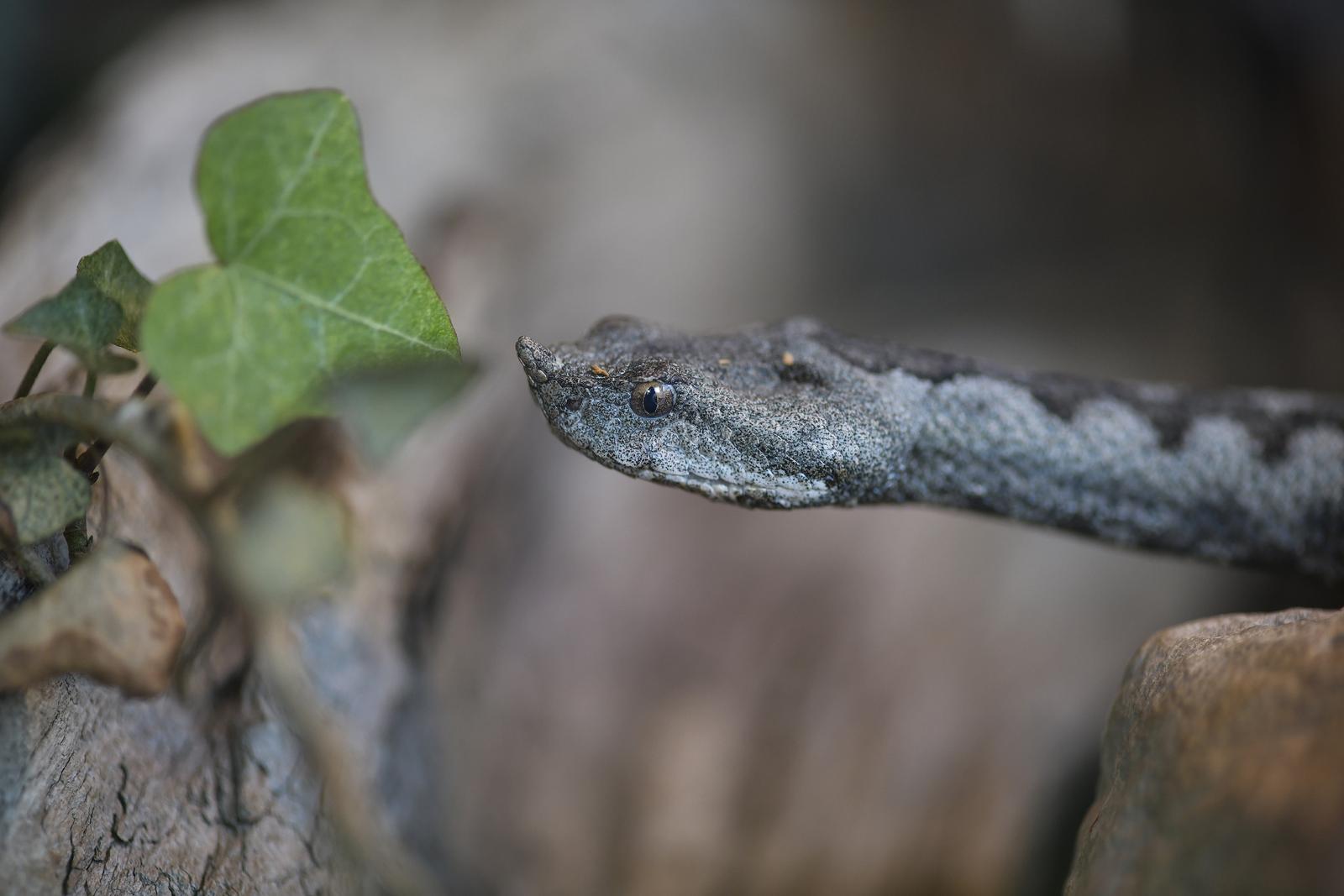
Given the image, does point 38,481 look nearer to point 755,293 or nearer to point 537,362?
point 537,362

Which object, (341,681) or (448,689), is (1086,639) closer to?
(448,689)

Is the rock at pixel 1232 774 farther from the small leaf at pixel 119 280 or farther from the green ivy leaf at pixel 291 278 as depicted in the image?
the small leaf at pixel 119 280

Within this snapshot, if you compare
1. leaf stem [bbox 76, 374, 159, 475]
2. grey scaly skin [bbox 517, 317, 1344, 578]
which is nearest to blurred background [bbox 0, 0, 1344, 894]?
leaf stem [bbox 76, 374, 159, 475]

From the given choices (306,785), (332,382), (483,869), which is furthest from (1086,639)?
(332,382)

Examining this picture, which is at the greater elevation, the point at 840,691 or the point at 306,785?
the point at 840,691

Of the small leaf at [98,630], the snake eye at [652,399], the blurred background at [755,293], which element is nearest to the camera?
the small leaf at [98,630]

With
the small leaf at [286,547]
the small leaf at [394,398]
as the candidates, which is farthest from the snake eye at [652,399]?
the small leaf at [286,547]

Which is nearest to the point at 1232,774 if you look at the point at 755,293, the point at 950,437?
the point at 950,437
